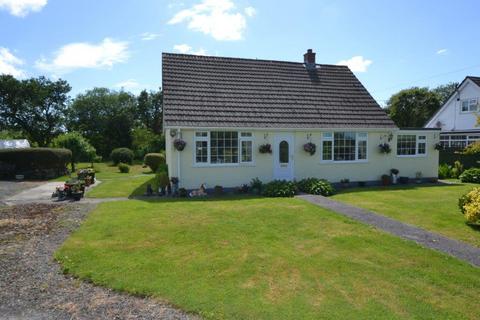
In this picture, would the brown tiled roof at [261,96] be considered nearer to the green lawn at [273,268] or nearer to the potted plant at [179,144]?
the potted plant at [179,144]

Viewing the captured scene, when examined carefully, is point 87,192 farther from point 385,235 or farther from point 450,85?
point 450,85

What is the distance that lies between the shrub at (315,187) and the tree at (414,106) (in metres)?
33.7

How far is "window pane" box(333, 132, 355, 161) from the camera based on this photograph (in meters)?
16.8

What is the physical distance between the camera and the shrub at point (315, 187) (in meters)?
14.5

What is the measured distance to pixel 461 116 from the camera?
96.1 ft

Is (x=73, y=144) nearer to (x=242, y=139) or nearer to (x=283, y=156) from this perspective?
(x=242, y=139)

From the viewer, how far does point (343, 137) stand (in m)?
16.9

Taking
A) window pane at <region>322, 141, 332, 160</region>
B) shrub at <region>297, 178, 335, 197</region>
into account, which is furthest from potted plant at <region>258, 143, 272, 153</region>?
window pane at <region>322, 141, 332, 160</region>

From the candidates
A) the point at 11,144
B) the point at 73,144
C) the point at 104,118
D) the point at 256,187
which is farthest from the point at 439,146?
the point at 104,118

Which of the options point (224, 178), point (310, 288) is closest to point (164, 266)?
point (310, 288)

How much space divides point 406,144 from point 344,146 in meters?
4.10

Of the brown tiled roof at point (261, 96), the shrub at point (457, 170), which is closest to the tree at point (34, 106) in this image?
the brown tiled roof at point (261, 96)

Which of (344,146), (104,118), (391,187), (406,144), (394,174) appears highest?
(104,118)

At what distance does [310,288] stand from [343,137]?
12.7m
